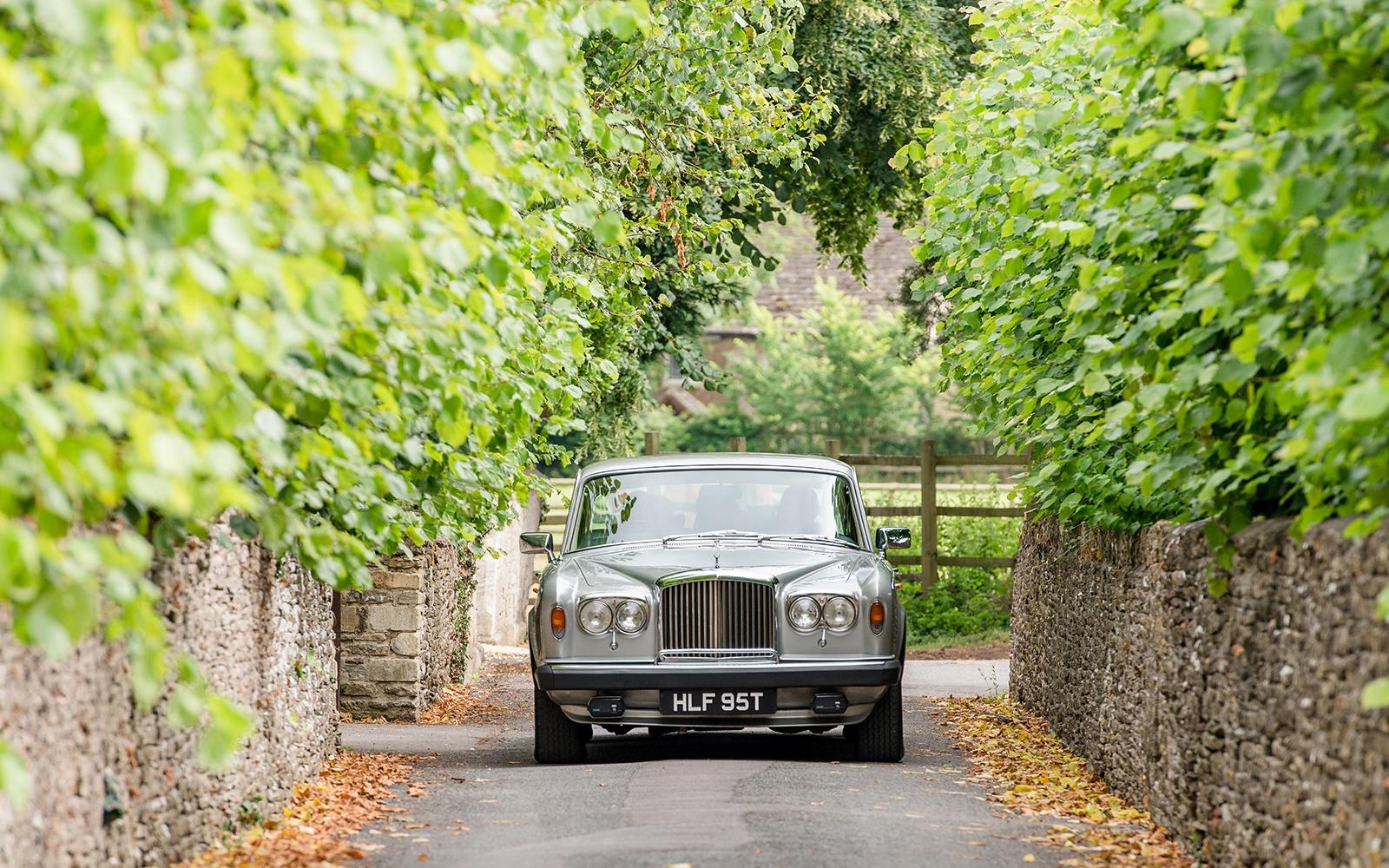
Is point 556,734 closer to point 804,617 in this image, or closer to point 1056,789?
point 804,617

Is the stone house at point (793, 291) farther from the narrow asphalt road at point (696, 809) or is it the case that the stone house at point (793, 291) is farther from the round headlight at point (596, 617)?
the round headlight at point (596, 617)

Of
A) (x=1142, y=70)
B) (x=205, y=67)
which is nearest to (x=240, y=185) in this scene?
(x=205, y=67)

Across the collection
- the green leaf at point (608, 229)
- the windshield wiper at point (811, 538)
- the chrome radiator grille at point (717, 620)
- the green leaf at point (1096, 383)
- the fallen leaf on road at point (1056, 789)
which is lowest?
the fallen leaf on road at point (1056, 789)

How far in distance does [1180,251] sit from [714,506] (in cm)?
463

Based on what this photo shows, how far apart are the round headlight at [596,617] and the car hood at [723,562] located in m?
0.15

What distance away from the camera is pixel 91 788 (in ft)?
20.7

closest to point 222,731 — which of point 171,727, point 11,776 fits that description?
point 11,776

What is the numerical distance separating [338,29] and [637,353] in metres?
17.0

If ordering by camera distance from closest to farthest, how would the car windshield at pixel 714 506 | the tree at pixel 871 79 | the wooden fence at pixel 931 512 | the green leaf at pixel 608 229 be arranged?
the green leaf at pixel 608 229, the car windshield at pixel 714 506, the tree at pixel 871 79, the wooden fence at pixel 931 512

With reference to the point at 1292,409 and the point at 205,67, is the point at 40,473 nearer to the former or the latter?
the point at 205,67

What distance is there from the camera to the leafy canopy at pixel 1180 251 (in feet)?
17.7

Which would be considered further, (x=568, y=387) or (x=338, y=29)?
(x=568, y=387)

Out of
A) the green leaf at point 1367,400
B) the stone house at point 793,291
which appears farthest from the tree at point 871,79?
the stone house at point 793,291

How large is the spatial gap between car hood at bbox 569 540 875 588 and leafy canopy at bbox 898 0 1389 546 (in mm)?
1392
